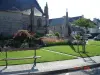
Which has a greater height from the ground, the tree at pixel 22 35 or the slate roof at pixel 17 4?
the slate roof at pixel 17 4

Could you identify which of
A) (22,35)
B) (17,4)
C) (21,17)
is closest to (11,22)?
(21,17)

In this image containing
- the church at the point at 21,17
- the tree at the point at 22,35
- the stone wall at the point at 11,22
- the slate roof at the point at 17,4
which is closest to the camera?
the tree at the point at 22,35

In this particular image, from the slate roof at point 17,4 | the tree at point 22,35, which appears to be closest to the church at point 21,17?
the slate roof at point 17,4

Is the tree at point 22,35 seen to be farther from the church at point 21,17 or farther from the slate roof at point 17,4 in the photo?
the slate roof at point 17,4

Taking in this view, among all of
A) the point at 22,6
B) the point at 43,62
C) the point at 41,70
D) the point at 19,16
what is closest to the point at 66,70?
the point at 41,70

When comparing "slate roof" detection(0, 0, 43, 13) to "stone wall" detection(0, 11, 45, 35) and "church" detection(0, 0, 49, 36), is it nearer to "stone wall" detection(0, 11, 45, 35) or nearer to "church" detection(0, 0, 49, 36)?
"church" detection(0, 0, 49, 36)

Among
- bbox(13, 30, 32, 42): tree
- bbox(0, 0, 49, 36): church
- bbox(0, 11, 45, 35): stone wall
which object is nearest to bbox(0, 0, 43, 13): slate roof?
bbox(0, 0, 49, 36): church

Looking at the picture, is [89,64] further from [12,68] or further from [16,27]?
[16,27]

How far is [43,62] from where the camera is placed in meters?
15.2

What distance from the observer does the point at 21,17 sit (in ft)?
153

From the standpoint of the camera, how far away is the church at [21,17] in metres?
43.6

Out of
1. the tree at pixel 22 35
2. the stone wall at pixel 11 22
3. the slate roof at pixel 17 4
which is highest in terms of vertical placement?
the slate roof at pixel 17 4

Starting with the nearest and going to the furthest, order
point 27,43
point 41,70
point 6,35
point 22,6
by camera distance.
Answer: point 41,70 < point 27,43 < point 6,35 < point 22,6

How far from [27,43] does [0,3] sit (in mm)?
21591
